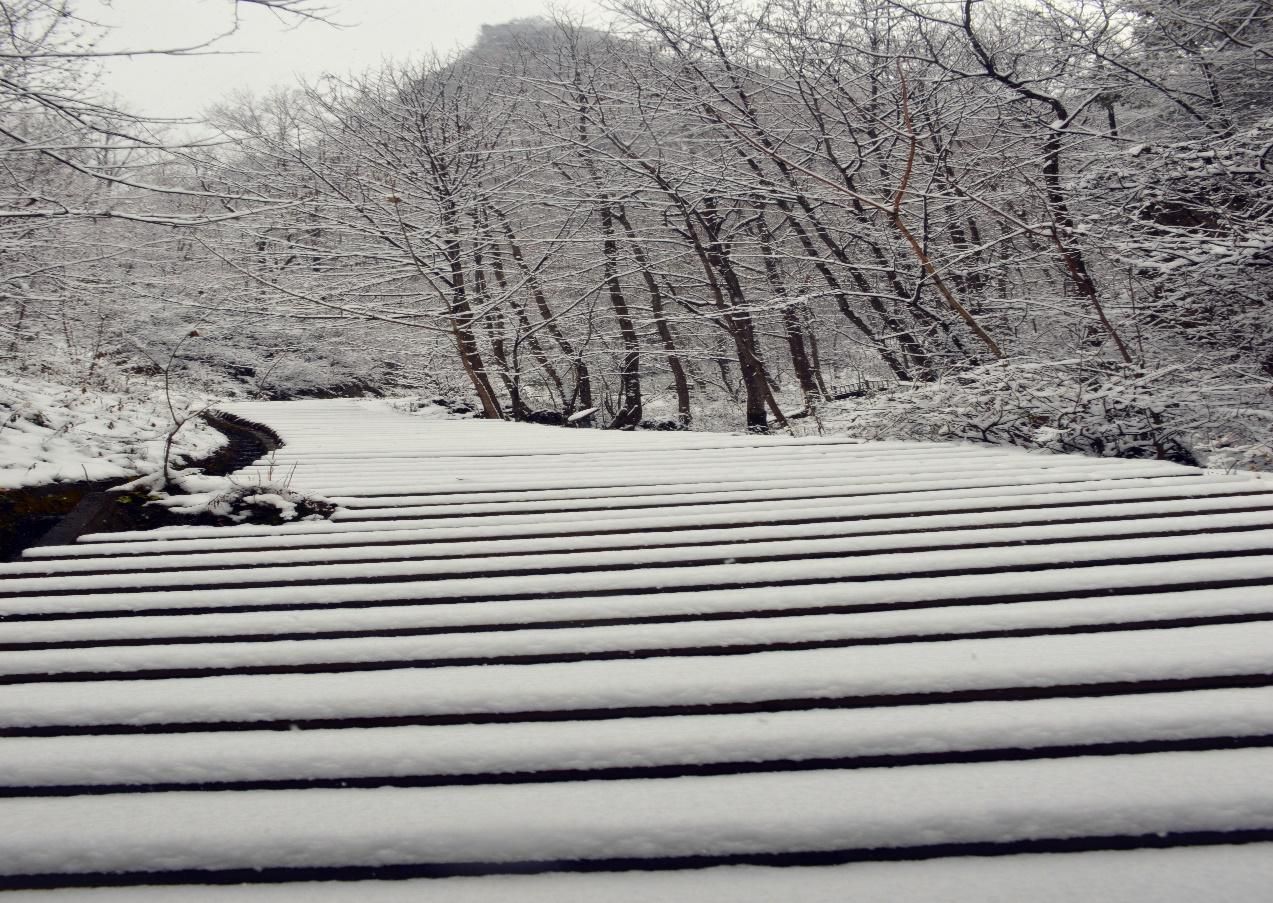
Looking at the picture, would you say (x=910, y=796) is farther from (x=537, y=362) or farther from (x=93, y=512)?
(x=537, y=362)

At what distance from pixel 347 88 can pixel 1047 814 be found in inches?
605

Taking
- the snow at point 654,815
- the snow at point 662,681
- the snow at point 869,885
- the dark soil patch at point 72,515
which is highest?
the dark soil patch at point 72,515

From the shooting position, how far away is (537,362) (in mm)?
14102

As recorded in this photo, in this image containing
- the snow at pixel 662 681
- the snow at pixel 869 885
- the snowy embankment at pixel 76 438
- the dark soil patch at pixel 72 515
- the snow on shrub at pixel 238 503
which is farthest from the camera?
the snowy embankment at pixel 76 438

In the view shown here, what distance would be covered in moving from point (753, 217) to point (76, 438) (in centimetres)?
903

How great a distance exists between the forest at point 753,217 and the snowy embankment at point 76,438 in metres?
0.25

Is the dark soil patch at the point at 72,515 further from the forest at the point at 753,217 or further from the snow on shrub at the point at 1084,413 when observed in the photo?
the snow on shrub at the point at 1084,413

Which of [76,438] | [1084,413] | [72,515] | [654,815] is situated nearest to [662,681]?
[654,815]

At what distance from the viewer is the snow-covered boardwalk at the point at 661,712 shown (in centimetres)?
96

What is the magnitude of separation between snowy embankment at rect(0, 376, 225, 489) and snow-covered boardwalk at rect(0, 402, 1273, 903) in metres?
2.68

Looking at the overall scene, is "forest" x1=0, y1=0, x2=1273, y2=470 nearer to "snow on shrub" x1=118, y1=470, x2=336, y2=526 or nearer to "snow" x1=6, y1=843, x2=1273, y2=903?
"snow on shrub" x1=118, y1=470, x2=336, y2=526

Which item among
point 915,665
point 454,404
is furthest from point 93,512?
point 454,404

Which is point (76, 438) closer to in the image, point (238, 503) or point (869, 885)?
point (238, 503)

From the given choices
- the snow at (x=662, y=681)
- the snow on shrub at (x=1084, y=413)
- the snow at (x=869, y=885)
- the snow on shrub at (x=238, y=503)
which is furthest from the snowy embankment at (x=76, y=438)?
the snow on shrub at (x=1084, y=413)
